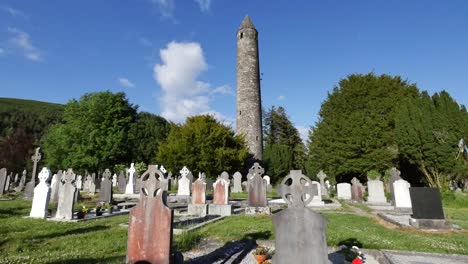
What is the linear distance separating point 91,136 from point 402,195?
29999 mm

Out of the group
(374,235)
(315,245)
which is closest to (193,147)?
(374,235)

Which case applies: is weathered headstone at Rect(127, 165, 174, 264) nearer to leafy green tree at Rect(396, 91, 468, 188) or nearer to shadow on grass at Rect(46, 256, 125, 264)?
shadow on grass at Rect(46, 256, 125, 264)

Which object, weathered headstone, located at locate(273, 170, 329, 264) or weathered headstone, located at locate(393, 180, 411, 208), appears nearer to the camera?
weathered headstone, located at locate(273, 170, 329, 264)

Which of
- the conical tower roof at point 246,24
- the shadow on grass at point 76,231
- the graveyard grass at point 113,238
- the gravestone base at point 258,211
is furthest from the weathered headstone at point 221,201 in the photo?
the conical tower roof at point 246,24

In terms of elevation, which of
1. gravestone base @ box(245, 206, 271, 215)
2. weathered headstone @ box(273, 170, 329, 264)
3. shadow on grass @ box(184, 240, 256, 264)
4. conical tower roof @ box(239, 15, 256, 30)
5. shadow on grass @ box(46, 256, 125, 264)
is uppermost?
conical tower roof @ box(239, 15, 256, 30)

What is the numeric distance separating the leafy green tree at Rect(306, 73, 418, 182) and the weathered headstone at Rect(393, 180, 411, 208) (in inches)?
390

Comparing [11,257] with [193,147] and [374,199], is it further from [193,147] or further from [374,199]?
[193,147]

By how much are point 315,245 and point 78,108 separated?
3577 centimetres

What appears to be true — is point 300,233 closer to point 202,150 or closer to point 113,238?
point 113,238

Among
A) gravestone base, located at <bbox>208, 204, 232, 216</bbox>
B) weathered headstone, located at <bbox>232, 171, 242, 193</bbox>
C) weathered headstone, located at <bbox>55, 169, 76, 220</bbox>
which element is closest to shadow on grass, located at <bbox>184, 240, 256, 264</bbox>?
gravestone base, located at <bbox>208, 204, 232, 216</bbox>

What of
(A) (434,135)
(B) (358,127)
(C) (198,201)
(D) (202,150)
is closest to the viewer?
(C) (198,201)

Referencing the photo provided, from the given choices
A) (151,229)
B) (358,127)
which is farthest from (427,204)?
(358,127)

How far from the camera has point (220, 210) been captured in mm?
11617

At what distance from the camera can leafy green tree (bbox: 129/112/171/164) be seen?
48344mm
